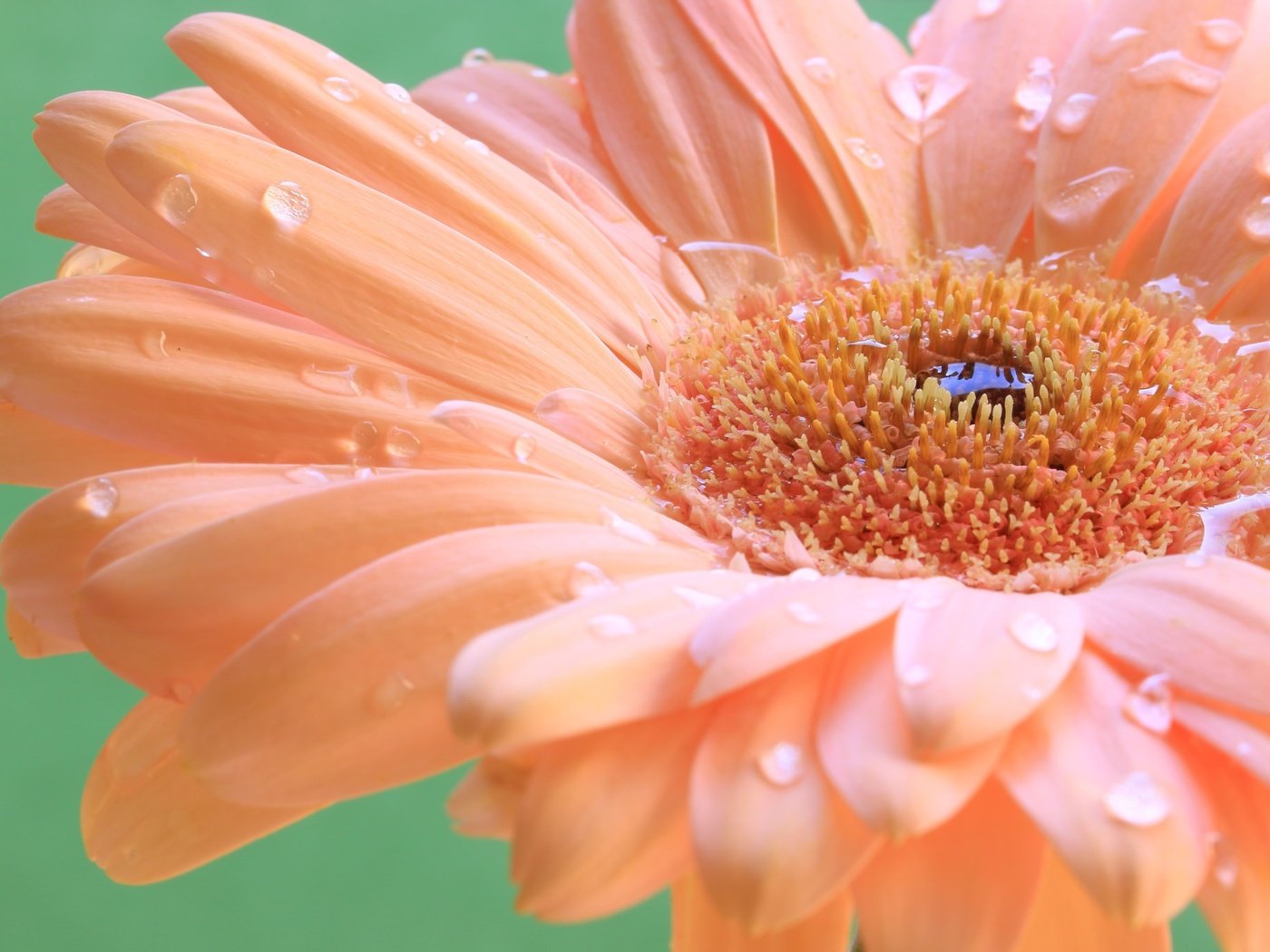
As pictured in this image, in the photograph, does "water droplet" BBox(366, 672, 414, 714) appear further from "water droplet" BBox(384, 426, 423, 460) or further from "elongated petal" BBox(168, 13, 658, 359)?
"elongated petal" BBox(168, 13, 658, 359)

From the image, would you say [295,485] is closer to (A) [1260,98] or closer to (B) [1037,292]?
(B) [1037,292]

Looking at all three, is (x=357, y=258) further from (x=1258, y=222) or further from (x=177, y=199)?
(x=1258, y=222)

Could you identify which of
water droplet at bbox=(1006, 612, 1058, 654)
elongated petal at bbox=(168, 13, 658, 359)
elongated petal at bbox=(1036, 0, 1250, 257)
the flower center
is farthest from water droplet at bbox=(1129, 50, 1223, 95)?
water droplet at bbox=(1006, 612, 1058, 654)

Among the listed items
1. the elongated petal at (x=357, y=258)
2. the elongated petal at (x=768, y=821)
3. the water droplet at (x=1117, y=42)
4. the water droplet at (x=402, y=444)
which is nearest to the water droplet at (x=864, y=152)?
the water droplet at (x=1117, y=42)

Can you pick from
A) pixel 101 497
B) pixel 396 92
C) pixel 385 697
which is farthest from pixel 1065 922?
pixel 396 92

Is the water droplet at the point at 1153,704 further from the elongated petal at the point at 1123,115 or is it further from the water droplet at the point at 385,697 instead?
the elongated petal at the point at 1123,115

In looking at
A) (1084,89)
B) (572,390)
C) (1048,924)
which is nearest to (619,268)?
(572,390)
